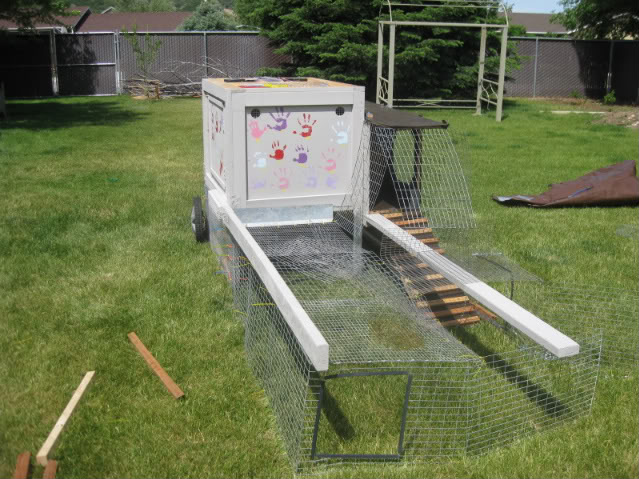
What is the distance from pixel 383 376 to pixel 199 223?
2.99 metres

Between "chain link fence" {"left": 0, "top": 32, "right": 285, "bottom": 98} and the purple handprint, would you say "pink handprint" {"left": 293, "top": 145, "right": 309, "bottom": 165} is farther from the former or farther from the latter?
"chain link fence" {"left": 0, "top": 32, "right": 285, "bottom": 98}

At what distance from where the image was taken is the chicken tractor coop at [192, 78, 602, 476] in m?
3.33

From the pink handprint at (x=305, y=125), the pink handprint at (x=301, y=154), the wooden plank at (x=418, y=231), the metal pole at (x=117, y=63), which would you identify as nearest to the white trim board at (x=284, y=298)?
the pink handprint at (x=301, y=154)

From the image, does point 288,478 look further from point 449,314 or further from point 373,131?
point 373,131

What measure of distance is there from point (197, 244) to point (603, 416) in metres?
3.87

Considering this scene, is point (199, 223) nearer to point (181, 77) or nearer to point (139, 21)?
point (181, 77)

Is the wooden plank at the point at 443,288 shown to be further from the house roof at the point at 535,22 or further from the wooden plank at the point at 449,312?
the house roof at the point at 535,22

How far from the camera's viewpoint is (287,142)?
511 cm

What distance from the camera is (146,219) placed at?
7.13 m

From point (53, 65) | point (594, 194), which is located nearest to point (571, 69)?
point (53, 65)

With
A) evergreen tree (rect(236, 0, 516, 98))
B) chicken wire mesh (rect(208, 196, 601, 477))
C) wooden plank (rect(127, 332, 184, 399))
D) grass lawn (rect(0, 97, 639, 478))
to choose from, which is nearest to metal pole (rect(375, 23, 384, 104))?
evergreen tree (rect(236, 0, 516, 98))

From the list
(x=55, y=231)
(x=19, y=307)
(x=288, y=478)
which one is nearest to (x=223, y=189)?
(x=19, y=307)

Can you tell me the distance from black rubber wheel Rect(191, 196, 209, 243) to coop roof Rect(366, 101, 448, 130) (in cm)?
182

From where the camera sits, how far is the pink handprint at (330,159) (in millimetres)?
5238
